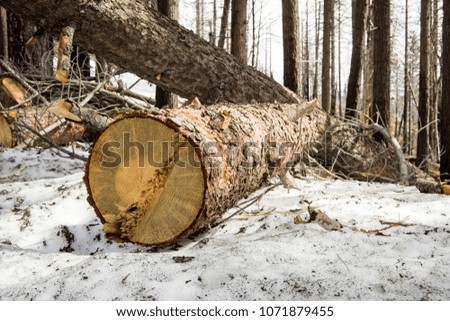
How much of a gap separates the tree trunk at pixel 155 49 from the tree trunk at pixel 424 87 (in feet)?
12.7

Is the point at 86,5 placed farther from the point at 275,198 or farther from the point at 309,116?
the point at 309,116

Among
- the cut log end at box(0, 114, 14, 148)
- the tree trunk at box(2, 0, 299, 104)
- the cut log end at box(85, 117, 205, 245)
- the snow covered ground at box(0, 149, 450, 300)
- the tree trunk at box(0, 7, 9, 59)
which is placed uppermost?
the tree trunk at box(0, 7, 9, 59)

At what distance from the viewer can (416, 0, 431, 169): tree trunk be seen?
7336mm

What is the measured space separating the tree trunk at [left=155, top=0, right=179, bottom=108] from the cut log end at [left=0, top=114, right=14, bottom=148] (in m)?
1.96

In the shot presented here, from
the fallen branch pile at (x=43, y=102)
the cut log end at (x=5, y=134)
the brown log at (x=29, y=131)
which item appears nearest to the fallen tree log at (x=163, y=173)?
the fallen branch pile at (x=43, y=102)

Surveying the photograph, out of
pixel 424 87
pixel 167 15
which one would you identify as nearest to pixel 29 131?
pixel 167 15

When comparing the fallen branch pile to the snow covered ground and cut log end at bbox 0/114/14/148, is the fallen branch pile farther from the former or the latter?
the snow covered ground

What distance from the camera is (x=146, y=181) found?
205 centimetres

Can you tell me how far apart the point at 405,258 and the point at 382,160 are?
10.5 feet

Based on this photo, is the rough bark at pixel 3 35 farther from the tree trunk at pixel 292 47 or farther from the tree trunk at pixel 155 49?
the tree trunk at pixel 292 47

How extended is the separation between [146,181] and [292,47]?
14.1 feet

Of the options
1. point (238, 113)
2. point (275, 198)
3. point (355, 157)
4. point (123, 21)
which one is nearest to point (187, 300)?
point (238, 113)

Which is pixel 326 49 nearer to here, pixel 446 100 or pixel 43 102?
pixel 446 100

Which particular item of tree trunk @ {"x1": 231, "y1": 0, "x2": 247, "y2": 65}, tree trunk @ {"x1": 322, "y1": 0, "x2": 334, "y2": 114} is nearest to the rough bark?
tree trunk @ {"x1": 231, "y1": 0, "x2": 247, "y2": 65}
